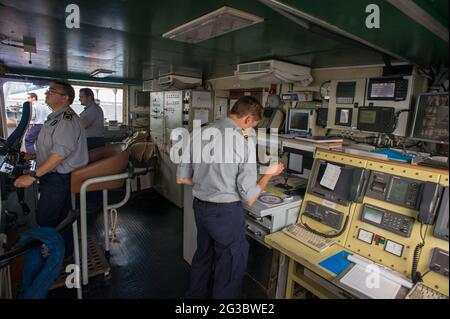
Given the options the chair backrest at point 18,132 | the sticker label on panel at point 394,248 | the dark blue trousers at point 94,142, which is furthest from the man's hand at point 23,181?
the sticker label on panel at point 394,248

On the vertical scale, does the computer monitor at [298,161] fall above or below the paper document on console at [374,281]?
above

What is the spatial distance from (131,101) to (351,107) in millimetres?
5536

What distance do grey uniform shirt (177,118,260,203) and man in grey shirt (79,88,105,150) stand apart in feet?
8.21

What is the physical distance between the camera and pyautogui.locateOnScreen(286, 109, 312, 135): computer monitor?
253 cm

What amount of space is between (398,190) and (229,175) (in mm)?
909

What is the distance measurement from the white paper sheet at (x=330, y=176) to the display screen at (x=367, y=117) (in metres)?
0.56

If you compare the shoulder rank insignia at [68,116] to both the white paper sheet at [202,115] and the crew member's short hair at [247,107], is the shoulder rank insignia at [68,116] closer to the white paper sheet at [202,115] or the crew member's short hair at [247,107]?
the crew member's short hair at [247,107]

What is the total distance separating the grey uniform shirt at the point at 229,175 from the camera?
1.51 meters

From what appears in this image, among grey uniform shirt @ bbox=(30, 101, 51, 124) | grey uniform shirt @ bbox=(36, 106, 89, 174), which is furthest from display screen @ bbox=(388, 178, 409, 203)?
grey uniform shirt @ bbox=(30, 101, 51, 124)

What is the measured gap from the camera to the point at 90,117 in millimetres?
3455

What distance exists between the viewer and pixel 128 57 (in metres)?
2.91

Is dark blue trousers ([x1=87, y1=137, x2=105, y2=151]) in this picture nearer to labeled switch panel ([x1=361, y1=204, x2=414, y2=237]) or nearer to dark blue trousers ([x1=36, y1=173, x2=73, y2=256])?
dark blue trousers ([x1=36, y1=173, x2=73, y2=256])
